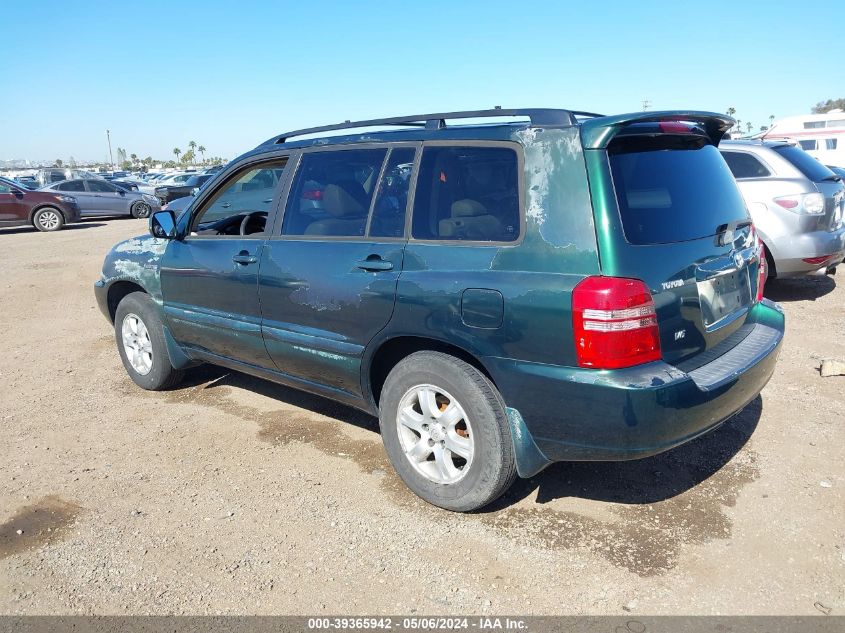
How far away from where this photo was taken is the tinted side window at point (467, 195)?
3086 mm

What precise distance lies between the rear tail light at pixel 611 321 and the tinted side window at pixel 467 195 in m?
0.47

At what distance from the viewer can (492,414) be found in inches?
121

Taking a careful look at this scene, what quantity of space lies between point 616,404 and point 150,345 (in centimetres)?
372

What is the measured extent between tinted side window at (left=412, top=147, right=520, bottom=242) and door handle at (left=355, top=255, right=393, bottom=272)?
0.67ft

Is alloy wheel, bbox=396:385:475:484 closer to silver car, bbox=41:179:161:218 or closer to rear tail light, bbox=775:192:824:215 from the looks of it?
rear tail light, bbox=775:192:824:215

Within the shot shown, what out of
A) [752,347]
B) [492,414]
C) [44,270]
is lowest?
[44,270]

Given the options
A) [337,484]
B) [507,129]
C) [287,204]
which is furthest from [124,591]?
[507,129]

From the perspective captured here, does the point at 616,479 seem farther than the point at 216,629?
Yes

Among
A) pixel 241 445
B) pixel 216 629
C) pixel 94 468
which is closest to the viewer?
pixel 216 629

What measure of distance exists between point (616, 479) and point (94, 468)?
296cm

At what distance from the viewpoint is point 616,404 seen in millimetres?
2732

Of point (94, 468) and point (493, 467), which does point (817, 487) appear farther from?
point (94, 468)

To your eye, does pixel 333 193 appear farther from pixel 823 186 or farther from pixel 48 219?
pixel 48 219

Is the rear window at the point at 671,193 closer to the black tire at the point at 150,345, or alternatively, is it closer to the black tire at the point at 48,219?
the black tire at the point at 150,345
